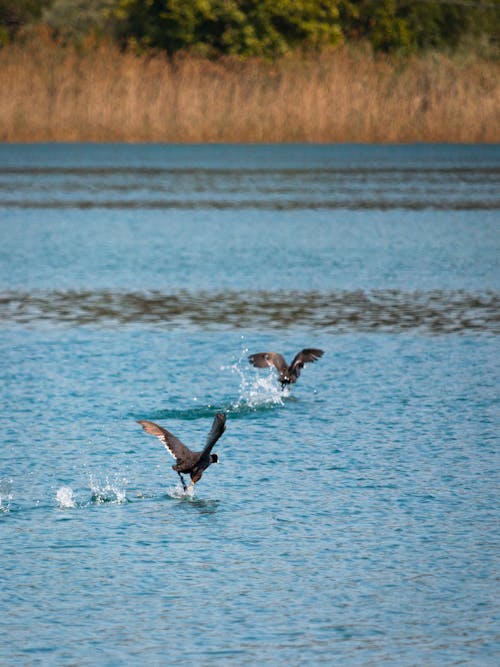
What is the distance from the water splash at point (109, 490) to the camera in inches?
298

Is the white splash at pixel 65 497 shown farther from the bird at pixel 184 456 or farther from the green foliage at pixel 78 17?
the green foliage at pixel 78 17

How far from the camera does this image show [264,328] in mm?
13039

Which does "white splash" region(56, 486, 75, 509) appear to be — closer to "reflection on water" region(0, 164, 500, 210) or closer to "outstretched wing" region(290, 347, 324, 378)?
"outstretched wing" region(290, 347, 324, 378)

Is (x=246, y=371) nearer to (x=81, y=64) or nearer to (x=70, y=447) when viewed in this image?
(x=70, y=447)

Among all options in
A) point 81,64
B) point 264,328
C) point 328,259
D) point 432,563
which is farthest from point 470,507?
point 81,64

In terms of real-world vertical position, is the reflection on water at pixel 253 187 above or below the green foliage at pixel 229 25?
below

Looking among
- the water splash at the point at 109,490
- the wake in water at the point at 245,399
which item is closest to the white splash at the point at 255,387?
the wake in water at the point at 245,399

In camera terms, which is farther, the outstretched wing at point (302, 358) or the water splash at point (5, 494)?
the outstretched wing at point (302, 358)

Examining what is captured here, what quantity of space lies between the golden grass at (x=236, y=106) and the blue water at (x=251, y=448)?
1165cm

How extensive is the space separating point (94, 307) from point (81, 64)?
20848mm

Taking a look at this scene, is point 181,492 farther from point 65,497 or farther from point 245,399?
point 245,399

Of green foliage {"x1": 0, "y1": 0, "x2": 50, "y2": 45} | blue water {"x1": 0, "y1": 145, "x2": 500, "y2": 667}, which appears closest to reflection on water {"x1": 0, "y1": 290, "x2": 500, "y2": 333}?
blue water {"x1": 0, "y1": 145, "x2": 500, "y2": 667}

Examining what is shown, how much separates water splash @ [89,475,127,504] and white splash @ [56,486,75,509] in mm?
104

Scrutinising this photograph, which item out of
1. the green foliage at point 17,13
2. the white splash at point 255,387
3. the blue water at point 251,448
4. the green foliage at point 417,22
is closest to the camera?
the blue water at point 251,448
